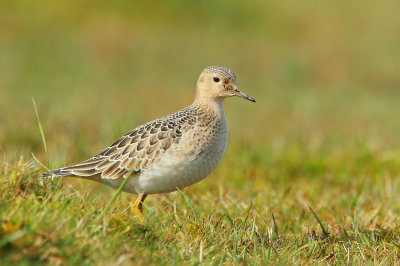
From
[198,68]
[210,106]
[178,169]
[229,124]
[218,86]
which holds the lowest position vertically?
[229,124]

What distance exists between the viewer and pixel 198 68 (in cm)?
1558

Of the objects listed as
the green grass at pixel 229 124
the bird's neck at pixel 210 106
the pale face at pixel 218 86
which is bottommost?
the green grass at pixel 229 124

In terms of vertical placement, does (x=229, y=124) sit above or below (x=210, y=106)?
below

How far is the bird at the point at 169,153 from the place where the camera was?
5215 millimetres

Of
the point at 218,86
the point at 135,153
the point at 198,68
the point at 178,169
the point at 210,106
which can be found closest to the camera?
the point at 178,169

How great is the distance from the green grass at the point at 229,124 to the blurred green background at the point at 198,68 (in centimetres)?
5

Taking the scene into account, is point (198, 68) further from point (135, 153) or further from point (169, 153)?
point (169, 153)

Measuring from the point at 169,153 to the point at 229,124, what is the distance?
586 centimetres

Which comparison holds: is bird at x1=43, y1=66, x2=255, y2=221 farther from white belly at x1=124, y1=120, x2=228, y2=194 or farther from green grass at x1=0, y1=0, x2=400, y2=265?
green grass at x1=0, y1=0, x2=400, y2=265

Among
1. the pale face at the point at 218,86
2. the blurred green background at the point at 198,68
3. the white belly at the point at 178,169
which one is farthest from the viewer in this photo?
the blurred green background at the point at 198,68

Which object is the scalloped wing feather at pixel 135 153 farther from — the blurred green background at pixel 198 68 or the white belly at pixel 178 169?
the blurred green background at pixel 198 68

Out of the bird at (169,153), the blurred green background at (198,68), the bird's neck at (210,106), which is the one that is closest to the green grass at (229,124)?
the blurred green background at (198,68)

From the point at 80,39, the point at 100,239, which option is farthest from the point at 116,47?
the point at 100,239

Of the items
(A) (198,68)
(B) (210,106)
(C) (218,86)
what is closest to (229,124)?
(A) (198,68)
